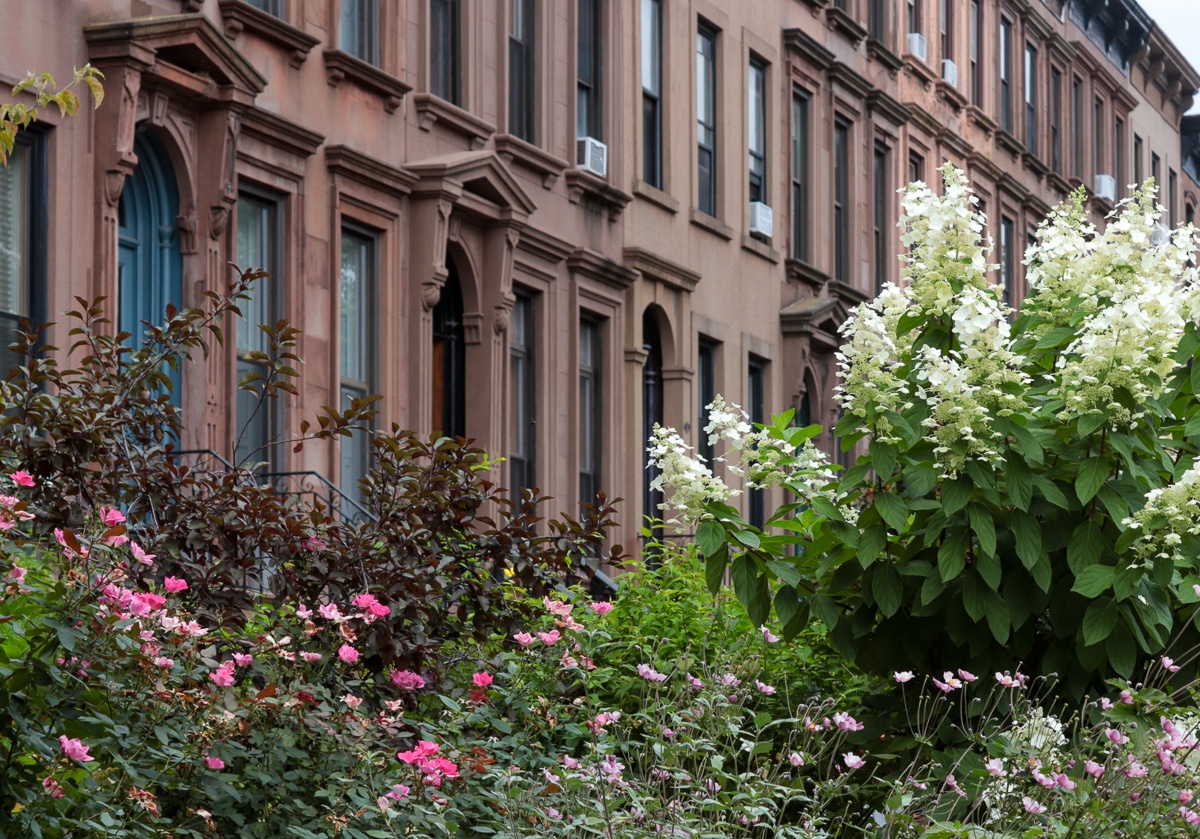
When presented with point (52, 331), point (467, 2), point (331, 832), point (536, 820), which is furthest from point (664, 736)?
point (467, 2)

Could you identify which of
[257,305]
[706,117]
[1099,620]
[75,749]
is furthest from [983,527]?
[706,117]

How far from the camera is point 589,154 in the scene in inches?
870

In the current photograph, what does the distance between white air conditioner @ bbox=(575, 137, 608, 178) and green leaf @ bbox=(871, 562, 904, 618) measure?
14280mm

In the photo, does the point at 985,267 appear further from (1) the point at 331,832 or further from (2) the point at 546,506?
(2) the point at 546,506

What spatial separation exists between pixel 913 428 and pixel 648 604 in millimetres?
3162

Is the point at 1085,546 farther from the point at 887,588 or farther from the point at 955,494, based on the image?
the point at 887,588

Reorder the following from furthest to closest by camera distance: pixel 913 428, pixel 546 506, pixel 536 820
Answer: pixel 546 506 < pixel 913 428 < pixel 536 820

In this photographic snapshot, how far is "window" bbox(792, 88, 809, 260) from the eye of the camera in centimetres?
2914

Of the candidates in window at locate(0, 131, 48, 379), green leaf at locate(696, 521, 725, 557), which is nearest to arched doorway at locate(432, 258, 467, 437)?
window at locate(0, 131, 48, 379)

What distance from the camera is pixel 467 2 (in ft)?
64.7

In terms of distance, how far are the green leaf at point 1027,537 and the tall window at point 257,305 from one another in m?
9.20

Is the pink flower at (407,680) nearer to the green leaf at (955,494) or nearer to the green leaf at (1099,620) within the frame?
the green leaf at (955,494)

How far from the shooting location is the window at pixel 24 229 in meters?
13.7

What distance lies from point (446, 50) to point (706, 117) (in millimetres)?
7079
